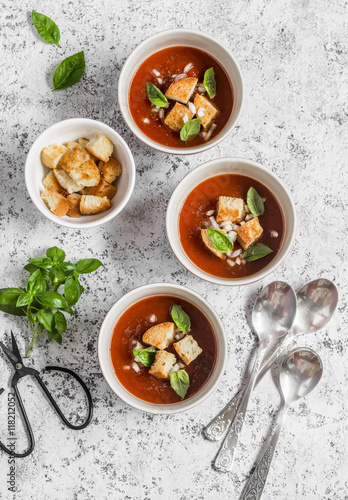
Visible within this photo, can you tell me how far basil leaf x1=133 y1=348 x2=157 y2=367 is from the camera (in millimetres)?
2090

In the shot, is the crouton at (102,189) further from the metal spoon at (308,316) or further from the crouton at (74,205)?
the metal spoon at (308,316)

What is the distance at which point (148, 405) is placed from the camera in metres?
2.09

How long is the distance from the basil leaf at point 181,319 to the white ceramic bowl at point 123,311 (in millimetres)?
60

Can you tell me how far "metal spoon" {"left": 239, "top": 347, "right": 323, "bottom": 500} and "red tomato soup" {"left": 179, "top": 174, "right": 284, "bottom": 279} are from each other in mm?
476

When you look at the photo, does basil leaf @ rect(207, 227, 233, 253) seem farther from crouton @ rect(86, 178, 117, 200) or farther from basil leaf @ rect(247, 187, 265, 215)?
crouton @ rect(86, 178, 117, 200)

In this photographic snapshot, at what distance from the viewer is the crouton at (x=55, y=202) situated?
212cm

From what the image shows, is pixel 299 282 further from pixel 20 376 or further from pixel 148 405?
pixel 20 376

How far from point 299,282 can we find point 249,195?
49 cm

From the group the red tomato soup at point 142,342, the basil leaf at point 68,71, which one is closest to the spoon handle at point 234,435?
the red tomato soup at point 142,342

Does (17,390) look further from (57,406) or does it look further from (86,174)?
(86,174)

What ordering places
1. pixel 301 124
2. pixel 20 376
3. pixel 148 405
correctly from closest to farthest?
1. pixel 148 405
2. pixel 20 376
3. pixel 301 124

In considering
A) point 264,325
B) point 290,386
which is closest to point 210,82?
point 264,325

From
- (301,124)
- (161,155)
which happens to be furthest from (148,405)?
(301,124)

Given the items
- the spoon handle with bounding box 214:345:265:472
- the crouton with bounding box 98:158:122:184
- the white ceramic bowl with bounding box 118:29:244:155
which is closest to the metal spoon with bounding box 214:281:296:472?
the spoon handle with bounding box 214:345:265:472
